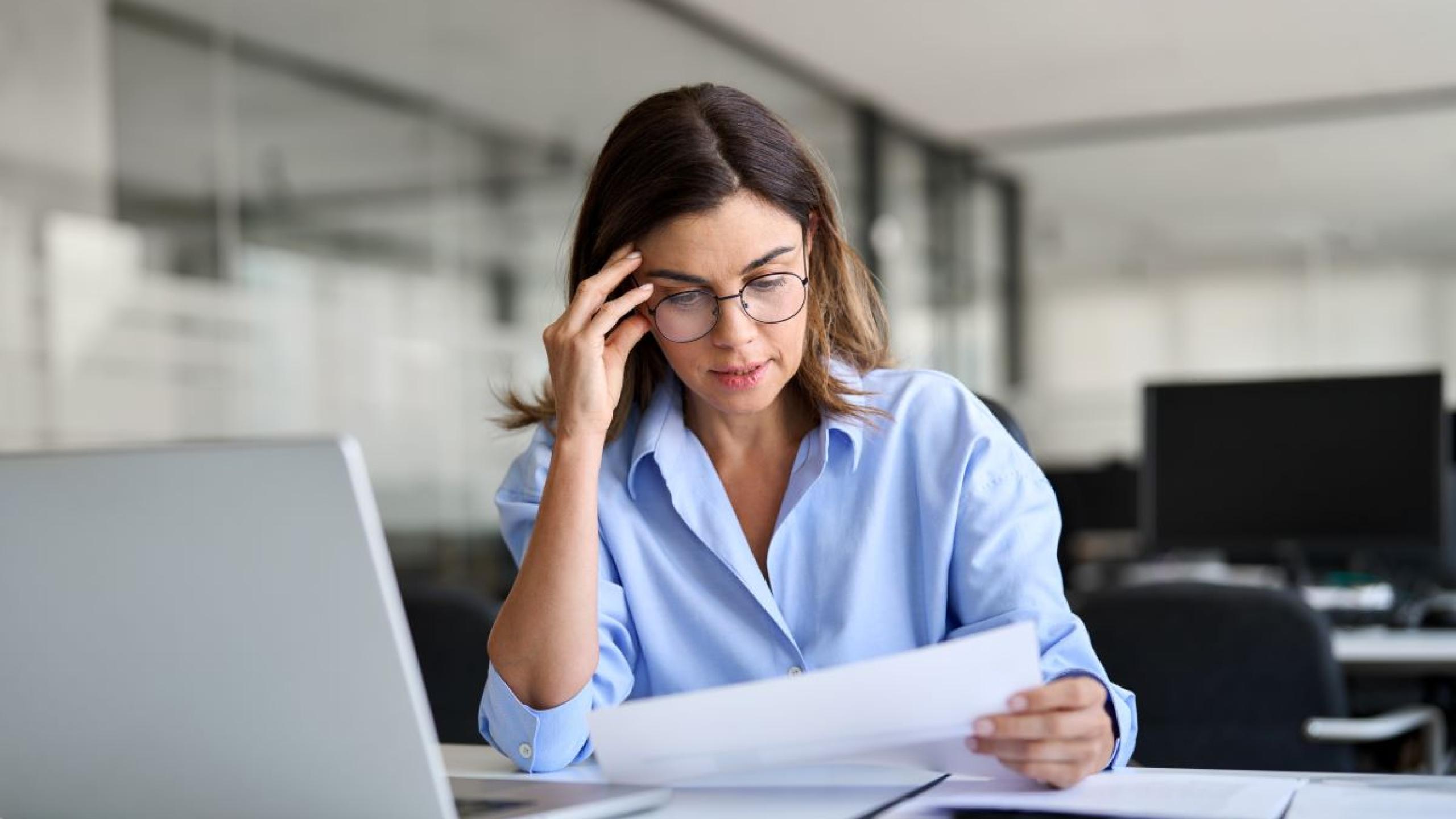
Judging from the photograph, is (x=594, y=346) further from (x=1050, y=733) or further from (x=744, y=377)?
(x=1050, y=733)

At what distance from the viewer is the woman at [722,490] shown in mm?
1338

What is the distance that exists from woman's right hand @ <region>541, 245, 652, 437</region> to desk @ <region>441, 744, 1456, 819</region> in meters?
0.33

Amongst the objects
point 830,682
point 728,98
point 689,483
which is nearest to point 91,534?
point 830,682

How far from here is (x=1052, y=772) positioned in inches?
42.6

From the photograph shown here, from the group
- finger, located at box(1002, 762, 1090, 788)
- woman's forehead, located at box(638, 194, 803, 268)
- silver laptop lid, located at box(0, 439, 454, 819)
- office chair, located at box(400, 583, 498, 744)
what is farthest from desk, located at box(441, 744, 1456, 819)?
office chair, located at box(400, 583, 498, 744)

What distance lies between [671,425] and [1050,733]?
23.7 inches

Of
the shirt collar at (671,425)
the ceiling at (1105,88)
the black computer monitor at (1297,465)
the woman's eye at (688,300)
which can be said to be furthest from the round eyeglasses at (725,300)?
the ceiling at (1105,88)

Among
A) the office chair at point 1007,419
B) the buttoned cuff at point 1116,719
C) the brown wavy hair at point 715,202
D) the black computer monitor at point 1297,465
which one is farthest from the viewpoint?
the black computer monitor at point 1297,465

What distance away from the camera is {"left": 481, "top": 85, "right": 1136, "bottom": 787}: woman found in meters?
1.34

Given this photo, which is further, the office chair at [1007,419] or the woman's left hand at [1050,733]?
the office chair at [1007,419]

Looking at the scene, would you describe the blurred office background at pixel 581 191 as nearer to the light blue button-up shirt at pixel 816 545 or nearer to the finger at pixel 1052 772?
the light blue button-up shirt at pixel 816 545

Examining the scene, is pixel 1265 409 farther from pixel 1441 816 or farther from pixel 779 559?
pixel 1441 816

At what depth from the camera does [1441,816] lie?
3.25ft

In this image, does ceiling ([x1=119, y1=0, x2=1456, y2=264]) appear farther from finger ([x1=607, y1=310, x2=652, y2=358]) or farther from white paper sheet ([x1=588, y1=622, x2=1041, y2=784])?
white paper sheet ([x1=588, y1=622, x2=1041, y2=784])
